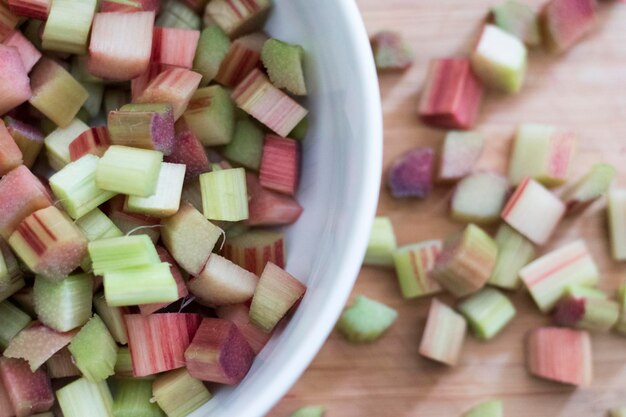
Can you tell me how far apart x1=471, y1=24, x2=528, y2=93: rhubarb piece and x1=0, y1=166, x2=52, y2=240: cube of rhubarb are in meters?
0.78

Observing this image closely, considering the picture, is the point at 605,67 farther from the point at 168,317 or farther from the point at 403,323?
the point at 168,317

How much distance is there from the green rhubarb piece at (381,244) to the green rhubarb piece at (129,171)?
1.48 ft

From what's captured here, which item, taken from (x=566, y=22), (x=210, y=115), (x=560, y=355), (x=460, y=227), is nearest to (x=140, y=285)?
(x=210, y=115)

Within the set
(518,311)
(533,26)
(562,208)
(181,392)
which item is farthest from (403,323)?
(533,26)

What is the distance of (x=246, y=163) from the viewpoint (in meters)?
1.18

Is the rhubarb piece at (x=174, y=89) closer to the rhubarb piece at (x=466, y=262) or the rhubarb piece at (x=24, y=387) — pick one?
the rhubarb piece at (x=24, y=387)

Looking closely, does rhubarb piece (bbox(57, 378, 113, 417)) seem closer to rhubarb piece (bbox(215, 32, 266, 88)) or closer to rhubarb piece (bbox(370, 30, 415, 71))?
rhubarb piece (bbox(215, 32, 266, 88))

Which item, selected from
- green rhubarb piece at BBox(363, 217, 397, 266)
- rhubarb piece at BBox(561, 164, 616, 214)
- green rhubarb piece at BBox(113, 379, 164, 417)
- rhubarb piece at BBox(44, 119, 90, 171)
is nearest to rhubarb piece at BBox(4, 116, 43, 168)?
rhubarb piece at BBox(44, 119, 90, 171)

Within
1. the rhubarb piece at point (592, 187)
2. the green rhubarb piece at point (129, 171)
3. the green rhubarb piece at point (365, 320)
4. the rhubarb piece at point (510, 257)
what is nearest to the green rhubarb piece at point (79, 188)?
the green rhubarb piece at point (129, 171)

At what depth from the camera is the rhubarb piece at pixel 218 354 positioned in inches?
40.0

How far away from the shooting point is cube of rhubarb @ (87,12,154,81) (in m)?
1.11

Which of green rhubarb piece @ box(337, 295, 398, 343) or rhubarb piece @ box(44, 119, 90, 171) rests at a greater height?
rhubarb piece @ box(44, 119, 90, 171)

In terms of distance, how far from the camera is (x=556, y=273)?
139 centimetres

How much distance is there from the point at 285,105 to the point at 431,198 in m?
0.40
